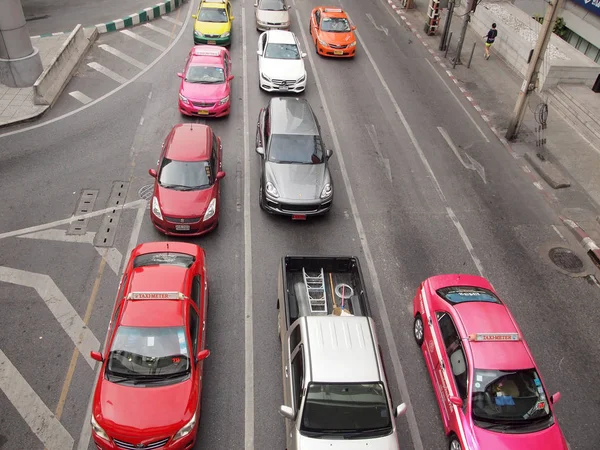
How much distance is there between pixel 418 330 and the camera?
10.1 meters

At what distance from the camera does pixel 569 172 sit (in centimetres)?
1591

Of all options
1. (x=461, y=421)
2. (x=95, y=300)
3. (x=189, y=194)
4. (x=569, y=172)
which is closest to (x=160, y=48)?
(x=189, y=194)

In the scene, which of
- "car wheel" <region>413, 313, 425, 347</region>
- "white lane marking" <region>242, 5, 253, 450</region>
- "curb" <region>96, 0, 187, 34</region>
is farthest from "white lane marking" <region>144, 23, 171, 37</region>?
"car wheel" <region>413, 313, 425, 347</region>

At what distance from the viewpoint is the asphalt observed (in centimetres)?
919

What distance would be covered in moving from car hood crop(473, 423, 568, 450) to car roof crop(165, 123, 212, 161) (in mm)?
8931

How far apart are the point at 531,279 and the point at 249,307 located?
22.7 feet

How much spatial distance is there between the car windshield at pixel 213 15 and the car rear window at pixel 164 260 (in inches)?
611

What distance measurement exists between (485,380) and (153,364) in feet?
18.0

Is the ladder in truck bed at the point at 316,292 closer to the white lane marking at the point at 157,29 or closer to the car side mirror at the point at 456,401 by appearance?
the car side mirror at the point at 456,401

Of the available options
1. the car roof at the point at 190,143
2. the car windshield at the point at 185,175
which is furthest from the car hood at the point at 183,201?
the car roof at the point at 190,143

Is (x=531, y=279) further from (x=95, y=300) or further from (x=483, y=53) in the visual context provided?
(x=483, y=53)

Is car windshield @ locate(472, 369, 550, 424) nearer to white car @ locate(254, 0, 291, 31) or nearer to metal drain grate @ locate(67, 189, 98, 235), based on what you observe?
metal drain grate @ locate(67, 189, 98, 235)

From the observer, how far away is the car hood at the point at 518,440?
7.55 meters

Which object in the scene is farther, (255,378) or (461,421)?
(255,378)
